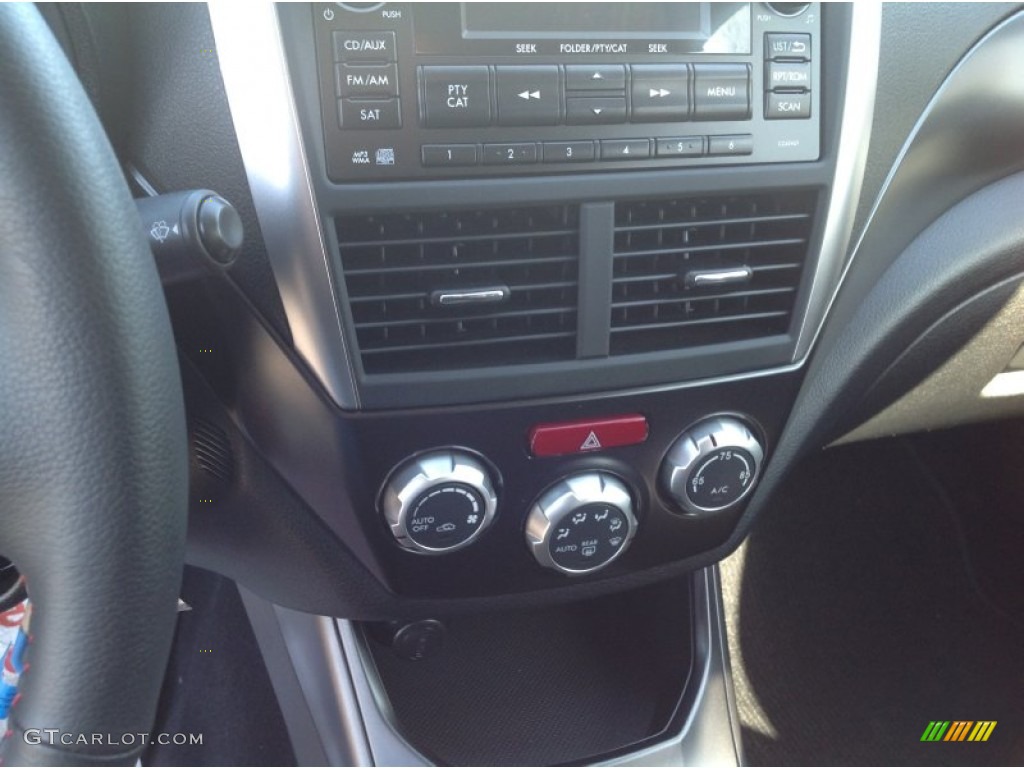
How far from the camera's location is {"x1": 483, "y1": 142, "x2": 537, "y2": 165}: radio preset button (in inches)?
25.9

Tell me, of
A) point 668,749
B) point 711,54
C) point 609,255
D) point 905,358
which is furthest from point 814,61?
point 668,749

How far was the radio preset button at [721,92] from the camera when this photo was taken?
692 mm

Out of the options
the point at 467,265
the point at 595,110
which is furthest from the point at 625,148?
the point at 467,265

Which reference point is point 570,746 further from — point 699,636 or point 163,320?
point 163,320

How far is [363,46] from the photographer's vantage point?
624 millimetres

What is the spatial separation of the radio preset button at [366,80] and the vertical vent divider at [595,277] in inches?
6.1

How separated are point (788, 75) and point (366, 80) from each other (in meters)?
0.31

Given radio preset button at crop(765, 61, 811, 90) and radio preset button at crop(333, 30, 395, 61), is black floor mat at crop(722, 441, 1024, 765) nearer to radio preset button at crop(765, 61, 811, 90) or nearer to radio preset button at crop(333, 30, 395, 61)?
radio preset button at crop(765, 61, 811, 90)

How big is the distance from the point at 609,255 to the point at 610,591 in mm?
348

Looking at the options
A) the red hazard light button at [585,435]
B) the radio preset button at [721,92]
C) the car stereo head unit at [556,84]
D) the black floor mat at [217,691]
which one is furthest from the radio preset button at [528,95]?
the black floor mat at [217,691]

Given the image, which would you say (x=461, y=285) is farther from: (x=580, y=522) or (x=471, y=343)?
(x=580, y=522)

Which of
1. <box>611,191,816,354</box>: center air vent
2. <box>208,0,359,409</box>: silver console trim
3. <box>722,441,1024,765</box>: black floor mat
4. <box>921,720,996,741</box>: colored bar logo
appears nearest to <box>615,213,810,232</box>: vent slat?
<box>611,191,816,354</box>: center air vent

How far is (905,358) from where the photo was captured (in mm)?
943

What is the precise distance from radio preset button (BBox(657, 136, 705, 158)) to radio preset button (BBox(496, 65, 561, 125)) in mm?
82
